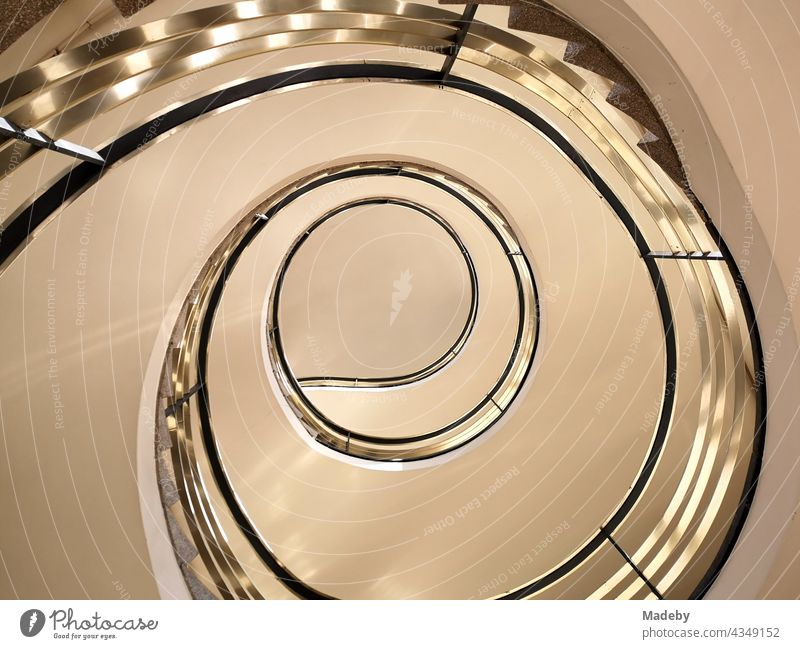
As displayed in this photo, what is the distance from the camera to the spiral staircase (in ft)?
6.22

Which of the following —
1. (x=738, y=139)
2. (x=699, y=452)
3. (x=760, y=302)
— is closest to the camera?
(x=738, y=139)

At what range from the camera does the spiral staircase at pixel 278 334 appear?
1896 mm

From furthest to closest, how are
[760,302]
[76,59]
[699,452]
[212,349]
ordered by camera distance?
[212,349] → [699,452] → [760,302] → [76,59]

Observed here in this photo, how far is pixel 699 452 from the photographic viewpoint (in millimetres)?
2514

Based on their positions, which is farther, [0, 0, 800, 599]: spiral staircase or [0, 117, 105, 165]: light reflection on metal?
[0, 0, 800, 599]: spiral staircase

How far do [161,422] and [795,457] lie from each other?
302 cm

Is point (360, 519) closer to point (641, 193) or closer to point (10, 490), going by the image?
point (10, 490)

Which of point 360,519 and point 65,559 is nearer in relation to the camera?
point 65,559

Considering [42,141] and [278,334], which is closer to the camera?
[42,141]

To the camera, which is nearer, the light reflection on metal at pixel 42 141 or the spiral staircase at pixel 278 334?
the light reflection on metal at pixel 42 141

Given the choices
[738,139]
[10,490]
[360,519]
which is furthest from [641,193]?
[360,519]

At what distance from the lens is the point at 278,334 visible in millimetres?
6031
